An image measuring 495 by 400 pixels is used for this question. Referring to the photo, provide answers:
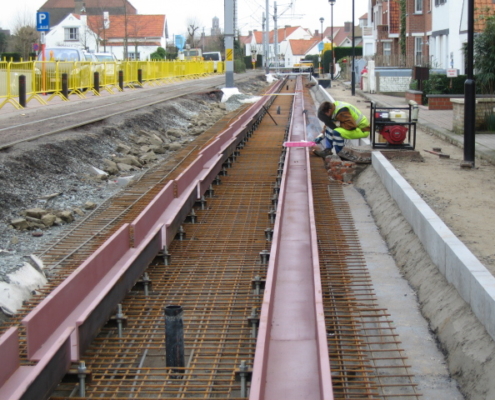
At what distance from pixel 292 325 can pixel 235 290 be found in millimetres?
1241

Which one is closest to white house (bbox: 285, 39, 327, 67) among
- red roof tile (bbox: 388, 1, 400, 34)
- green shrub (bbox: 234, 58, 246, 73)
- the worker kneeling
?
green shrub (bbox: 234, 58, 246, 73)

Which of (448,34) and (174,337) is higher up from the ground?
(448,34)

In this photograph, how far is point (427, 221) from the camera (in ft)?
25.9

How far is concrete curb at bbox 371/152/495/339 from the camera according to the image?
5555mm

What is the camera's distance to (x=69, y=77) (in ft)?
93.1

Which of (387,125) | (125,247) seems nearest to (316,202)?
(387,125)

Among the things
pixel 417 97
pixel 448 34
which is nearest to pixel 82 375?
pixel 417 97

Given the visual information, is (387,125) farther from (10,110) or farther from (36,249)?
(10,110)

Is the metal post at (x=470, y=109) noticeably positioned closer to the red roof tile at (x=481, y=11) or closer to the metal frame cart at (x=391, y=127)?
the metal frame cart at (x=391, y=127)

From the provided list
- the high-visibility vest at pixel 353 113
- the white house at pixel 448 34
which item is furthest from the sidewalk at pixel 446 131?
the white house at pixel 448 34

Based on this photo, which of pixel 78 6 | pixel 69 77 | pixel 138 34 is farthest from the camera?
pixel 78 6

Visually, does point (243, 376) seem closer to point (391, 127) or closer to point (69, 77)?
point (391, 127)

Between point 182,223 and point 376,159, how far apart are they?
4.63 m

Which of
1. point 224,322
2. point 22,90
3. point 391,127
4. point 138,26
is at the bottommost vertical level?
point 224,322
